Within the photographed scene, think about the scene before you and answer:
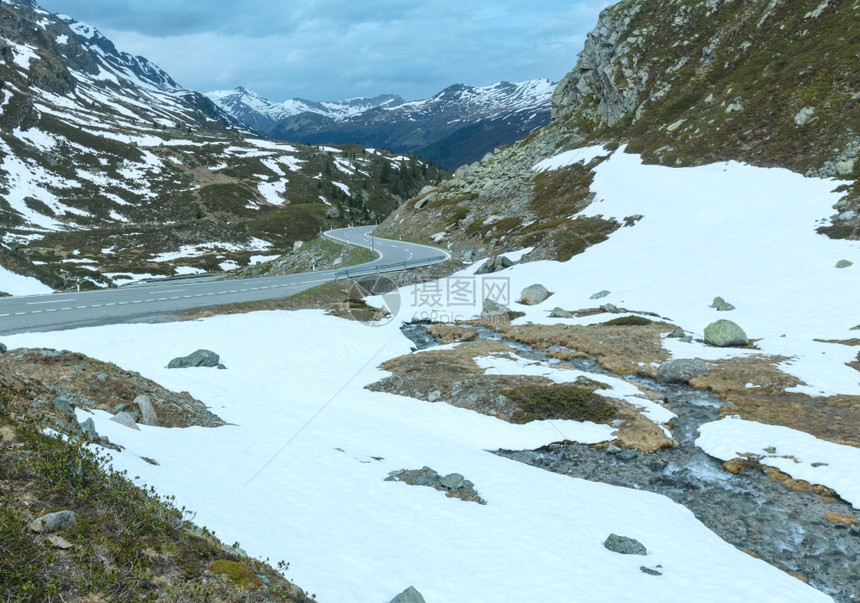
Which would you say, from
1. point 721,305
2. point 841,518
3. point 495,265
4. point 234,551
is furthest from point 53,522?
point 495,265

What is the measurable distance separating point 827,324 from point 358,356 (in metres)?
23.1

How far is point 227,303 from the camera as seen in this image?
31.7 metres

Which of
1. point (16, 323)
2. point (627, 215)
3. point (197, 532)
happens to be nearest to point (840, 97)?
point (627, 215)

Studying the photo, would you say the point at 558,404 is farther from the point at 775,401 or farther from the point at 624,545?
the point at 624,545

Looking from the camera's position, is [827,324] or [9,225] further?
[9,225]

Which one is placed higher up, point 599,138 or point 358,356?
point 599,138

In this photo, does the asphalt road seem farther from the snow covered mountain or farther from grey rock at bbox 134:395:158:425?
the snow covered mountain

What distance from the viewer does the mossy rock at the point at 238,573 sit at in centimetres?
597

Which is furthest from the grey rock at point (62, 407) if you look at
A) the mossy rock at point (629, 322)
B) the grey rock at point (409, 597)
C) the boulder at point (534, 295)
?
the boulder at point (534, 295)

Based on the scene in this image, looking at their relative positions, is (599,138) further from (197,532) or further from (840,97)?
(197,532)

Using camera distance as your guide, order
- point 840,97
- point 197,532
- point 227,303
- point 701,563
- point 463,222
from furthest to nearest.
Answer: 1. point 463,222
2. point 840,97
3. point 227,303
4. point 701,563
5. point 197,532

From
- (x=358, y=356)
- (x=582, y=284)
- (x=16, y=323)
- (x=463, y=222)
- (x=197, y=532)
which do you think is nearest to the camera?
(x=197, y=532)

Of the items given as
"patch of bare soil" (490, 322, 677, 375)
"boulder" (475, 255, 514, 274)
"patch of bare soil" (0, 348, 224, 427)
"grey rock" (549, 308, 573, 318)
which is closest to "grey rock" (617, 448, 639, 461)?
"patch of bare soil" (490, 322, 677, 375)

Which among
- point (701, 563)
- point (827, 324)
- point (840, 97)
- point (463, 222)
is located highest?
point (840, 97)
